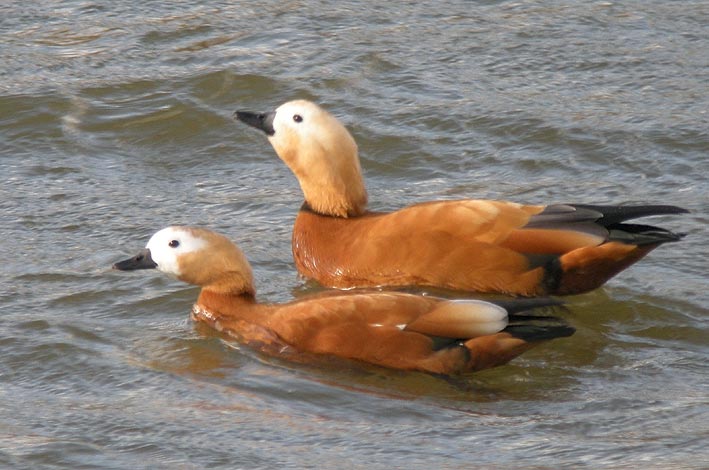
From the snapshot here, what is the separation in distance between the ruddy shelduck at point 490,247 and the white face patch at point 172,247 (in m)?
0.92

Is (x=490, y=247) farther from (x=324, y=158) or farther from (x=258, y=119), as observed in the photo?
(x=258, y=119)

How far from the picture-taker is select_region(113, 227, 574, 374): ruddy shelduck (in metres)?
6.80

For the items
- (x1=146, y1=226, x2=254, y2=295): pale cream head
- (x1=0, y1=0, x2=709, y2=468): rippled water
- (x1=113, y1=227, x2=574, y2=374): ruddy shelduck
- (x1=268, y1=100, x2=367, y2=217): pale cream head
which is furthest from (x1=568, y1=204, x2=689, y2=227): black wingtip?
(x1=146, y1=226, x2=254, y2=295): pale cream head

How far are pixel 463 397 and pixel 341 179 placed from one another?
2112mm

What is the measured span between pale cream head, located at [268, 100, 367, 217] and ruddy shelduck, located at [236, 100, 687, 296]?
0.24 m

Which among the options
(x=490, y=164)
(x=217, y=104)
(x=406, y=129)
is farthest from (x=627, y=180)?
(x=217, y=104)

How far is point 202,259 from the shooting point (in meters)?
7.53

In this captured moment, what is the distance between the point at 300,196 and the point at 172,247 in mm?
1940

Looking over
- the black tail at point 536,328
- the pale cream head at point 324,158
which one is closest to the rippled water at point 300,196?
the black tail at point 536,328

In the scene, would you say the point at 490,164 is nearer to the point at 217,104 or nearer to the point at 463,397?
the point at 217,104

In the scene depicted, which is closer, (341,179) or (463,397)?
(463,397)

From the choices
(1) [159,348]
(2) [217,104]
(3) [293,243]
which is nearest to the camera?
(1) [159,348]

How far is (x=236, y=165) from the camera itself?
388 inches

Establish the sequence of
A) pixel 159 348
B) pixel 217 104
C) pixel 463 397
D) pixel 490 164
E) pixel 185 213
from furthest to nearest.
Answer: pixel 217 104 → pixel 490 164 → pixel 185 213 → pixel 159 348 → pixel 463 397
